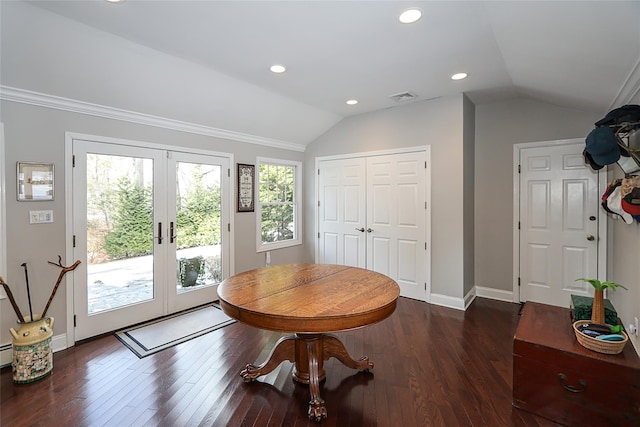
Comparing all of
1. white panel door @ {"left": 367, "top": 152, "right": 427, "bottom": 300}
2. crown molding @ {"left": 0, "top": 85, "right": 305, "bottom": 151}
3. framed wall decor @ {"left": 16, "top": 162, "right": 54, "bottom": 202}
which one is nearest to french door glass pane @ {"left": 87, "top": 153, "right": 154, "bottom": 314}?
framed wall decor @ {"left": 16, "top": 162, "right": 54, "bottom": 202}

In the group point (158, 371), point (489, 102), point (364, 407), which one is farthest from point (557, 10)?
point (158, 371)

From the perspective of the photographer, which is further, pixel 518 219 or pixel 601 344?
pixel 518 219

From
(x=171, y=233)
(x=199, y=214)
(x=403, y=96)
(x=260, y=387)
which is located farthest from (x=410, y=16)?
(x=171, y=233)

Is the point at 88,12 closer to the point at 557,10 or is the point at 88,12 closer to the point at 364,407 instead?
the point at 557,10

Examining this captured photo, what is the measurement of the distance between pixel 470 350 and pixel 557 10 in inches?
104

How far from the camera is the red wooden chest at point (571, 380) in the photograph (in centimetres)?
170

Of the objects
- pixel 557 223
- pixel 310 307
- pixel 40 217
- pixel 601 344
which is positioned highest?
pixel 40 217

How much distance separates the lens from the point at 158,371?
2.41 metres

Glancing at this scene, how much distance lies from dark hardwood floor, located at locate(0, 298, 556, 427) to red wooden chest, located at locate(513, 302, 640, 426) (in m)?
0.14

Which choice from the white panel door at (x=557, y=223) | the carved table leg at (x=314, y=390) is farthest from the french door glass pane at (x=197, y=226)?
the white panel door at (x=557, y=223)

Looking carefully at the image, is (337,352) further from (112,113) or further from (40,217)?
(112,113)

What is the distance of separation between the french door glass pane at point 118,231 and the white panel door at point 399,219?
2930 mm

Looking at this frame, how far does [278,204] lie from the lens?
16.3 feet

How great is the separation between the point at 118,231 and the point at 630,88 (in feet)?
15.6
